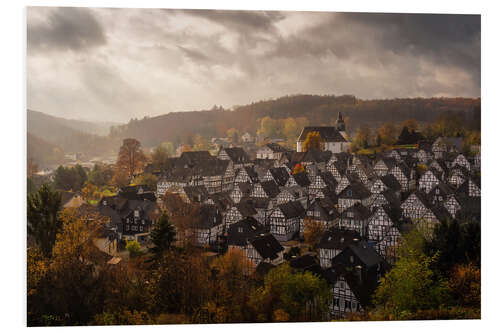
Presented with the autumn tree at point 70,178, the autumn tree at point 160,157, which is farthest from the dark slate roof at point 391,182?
the autumn tree at point 70,178

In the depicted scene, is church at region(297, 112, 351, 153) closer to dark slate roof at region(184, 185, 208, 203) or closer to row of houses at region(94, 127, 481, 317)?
row of houses at region(94, 127, 481, 317)

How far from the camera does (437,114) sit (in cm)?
1118

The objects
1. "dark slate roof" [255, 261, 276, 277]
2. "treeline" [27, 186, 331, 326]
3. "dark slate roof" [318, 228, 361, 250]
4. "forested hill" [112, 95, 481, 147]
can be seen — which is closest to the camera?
"treeline" [27, 186, 331, 326]

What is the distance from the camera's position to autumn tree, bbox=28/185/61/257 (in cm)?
1002

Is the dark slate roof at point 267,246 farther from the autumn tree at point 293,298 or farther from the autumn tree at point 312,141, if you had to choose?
the autumn tree at point 312,141

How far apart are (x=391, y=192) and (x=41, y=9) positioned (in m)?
9.73

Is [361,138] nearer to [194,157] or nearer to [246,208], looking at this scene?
[246,208]

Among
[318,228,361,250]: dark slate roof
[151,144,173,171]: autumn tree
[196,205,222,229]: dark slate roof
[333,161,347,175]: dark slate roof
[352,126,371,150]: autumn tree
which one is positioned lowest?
[318,228,361,250]: dark slate roof

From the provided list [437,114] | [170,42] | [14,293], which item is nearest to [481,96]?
[437,114]

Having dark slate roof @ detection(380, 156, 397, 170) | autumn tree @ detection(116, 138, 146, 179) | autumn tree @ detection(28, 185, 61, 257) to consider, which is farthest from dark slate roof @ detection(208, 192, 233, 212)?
dark slate roof @ detection(380, 156, 397, 170)

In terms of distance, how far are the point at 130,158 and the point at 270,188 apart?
3.93 metres

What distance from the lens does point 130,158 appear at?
11156 mm

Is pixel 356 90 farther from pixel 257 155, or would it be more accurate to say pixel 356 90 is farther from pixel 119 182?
pixel 119 182

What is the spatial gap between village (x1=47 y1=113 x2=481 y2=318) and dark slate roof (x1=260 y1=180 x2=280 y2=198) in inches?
1.2
